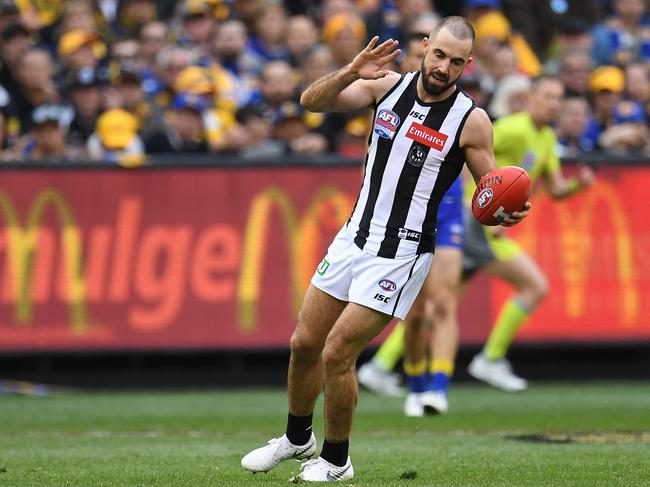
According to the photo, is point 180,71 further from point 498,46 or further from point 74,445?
point 74,445

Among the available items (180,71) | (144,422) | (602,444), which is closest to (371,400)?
(144,422)

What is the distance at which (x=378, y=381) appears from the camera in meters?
13.1

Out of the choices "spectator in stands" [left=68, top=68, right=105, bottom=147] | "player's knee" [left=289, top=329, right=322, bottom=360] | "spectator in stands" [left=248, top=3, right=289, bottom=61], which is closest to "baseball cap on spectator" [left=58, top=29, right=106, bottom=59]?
"spectator in stands" [left=68, top=68, right=105, bottom=147]

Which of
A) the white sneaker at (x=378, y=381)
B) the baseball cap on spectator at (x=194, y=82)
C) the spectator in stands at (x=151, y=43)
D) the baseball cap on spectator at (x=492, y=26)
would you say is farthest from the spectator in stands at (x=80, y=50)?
the white sneaker at (x=378, y=381)

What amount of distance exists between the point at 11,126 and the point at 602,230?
639 centimetres

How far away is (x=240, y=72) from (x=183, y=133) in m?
1.99

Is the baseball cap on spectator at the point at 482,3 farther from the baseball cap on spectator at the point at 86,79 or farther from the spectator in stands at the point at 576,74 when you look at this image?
the baseball cap on spectator at the point at 86,79

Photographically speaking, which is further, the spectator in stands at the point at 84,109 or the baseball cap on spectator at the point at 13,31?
the baseball cap on spectator at the point at 13,31

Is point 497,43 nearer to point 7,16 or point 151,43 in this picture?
point 151,43

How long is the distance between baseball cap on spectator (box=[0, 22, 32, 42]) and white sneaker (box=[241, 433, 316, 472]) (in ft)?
28.9

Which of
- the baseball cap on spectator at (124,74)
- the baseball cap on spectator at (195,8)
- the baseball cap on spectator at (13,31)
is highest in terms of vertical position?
the baseball cap on spectator at (195,8)

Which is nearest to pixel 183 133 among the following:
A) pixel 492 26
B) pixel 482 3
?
pixel 492 26

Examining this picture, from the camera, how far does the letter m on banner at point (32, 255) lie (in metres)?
13.3

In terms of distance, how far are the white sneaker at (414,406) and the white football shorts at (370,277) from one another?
151 inches
